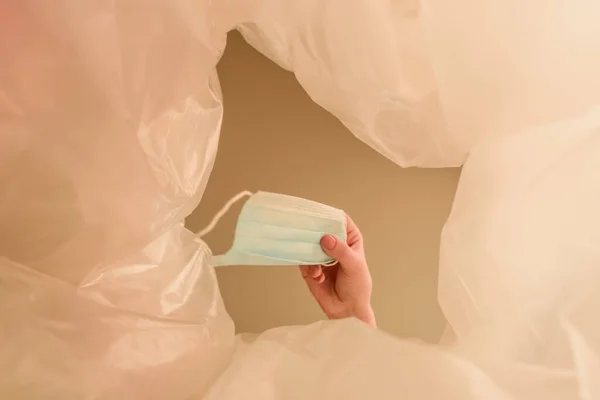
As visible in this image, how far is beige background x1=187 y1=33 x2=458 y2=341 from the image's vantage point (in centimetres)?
83

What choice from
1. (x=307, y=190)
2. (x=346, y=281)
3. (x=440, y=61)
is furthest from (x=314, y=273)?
(x=440, y=61)

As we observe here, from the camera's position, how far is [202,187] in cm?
56

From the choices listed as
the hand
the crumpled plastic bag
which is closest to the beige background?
the hand

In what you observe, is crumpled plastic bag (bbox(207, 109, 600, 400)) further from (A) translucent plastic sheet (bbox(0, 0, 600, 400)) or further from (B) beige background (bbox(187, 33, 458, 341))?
(B) beige background (bbox(187, 33, 458, 341))

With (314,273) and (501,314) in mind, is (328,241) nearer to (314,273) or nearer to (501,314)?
(314,273)

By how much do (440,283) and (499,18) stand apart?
10.2 inches

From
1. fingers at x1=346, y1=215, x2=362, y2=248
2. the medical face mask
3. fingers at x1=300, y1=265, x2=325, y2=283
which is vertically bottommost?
fingers at x1=300, y1=265, x2=325, y2=283

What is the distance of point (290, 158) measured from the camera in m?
0.85

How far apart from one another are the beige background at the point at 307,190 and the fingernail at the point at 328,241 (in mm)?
218

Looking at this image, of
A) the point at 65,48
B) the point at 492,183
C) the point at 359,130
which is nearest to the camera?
the point at 65,48

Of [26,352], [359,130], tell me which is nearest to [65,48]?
[26,352]

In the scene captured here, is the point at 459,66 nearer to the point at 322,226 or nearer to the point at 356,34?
the point at 356,34

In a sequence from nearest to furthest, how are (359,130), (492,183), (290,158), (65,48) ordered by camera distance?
1. (65,48)
2. (492,183)
3. (359,130)
4. (290,158)

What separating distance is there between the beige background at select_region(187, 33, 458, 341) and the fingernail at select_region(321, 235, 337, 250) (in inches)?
8.6
